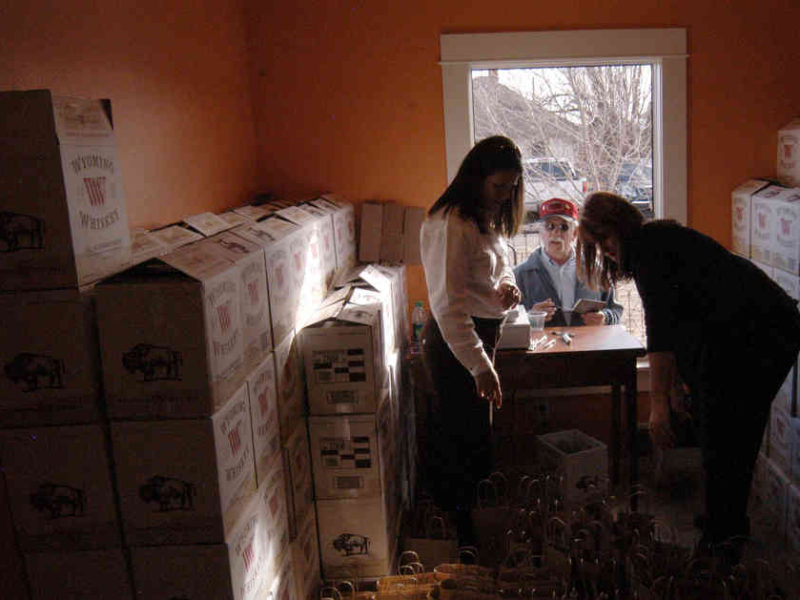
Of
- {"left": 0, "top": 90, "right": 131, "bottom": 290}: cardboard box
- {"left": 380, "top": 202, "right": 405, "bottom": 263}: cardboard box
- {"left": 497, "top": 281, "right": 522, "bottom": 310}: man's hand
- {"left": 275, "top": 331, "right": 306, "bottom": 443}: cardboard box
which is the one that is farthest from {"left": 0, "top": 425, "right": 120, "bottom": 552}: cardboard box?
{"left": 380, "top": 202, "right": 405, "bottom": 263}: cardboard box

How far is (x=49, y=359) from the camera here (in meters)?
1.32

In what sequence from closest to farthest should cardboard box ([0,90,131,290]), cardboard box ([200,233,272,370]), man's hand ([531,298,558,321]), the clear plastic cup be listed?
cardboard box ([0,90,131,290]), cardboard box ([200,233,272,370]), the clear plastic cup, man's hand ([531,298,558,321])

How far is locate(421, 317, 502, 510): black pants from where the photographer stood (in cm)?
236

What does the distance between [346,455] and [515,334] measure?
0.97 metres

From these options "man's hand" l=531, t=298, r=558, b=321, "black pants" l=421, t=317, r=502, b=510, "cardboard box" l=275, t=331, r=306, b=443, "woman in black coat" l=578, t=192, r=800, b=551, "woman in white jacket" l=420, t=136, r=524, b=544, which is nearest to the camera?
"cardboard box" l=275, t=331, r=306, b=443

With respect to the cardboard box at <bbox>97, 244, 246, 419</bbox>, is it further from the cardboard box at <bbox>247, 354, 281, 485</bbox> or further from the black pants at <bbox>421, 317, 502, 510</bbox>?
the black pants at <bbox>421, 317, 502, 510</bbox>

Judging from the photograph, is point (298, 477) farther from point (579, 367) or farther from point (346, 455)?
point (579, 367)

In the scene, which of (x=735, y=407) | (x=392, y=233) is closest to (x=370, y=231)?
(x=392, y=233)

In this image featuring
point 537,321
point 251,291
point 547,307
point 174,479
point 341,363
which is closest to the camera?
point 174,479

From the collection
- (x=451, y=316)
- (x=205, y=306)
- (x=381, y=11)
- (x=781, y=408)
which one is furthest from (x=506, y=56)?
(x=205, y=306)

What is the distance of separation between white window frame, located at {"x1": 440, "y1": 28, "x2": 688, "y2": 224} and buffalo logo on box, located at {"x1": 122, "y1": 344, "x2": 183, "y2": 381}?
2228 millimetres

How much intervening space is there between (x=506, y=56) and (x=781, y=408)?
1883 mm

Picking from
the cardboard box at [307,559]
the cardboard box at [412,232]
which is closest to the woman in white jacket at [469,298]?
the cardboard box at [307,559]

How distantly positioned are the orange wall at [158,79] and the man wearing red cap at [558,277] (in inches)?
53.7
